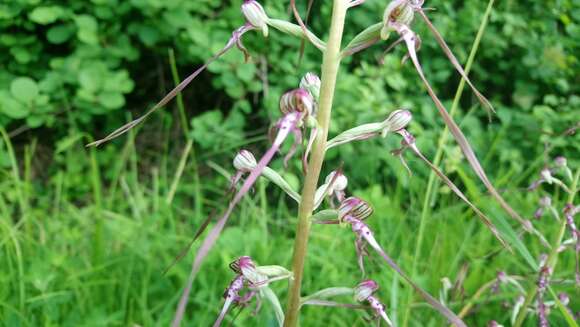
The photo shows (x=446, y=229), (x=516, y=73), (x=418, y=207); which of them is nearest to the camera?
(x=446, y=229)

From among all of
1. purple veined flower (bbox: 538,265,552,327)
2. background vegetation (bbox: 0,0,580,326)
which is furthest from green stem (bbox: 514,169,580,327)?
background vegetation (bbox: 0,0,580,326)

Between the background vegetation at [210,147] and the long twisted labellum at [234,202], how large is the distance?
0.98 m

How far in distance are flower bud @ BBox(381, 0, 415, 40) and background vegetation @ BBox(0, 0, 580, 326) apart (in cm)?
99

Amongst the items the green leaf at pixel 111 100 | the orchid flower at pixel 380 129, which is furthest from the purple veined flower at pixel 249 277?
the green leaf at pixel 111 100

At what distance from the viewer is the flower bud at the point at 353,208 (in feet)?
2.93

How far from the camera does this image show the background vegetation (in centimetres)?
189

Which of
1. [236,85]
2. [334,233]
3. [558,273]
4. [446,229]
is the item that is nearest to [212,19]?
[236,85]

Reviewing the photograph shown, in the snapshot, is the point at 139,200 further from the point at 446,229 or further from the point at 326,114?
the point at 326,114

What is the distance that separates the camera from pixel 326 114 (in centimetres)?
89

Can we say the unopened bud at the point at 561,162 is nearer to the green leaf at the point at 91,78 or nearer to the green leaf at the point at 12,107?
the green leaf at the point at 91,78

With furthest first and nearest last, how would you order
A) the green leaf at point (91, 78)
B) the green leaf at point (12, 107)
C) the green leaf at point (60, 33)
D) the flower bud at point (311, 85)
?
the green leaf at point (60, 33) < the green leaf at point (91, 78) < the green leaf at point (12, 107) < the flower bud at point (311, 85)

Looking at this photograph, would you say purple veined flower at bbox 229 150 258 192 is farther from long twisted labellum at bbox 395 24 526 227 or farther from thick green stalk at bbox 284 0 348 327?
long twisted labellum at bbox 395 24 526 227

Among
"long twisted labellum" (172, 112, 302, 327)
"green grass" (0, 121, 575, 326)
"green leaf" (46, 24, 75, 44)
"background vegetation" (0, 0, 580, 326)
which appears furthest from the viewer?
"green leaf" (46, 24, 75, 44)

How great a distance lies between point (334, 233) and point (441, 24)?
A: 137cm
